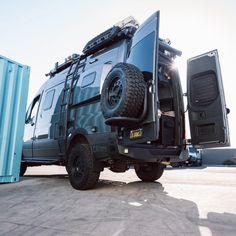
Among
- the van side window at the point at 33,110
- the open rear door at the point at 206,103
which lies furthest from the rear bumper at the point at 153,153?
the van side window at the point at 33,110

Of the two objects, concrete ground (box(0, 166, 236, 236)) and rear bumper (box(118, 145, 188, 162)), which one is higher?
rear bumper (box(118, 145, 188, 162))

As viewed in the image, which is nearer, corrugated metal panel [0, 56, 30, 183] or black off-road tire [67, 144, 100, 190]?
corrugated metal panel [0, 56, 30, 183]

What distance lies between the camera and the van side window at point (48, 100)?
6.16 metres

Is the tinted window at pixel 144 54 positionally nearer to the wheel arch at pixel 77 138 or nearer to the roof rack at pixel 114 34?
the roof rack at pixel 114 34

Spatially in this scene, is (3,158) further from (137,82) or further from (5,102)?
(137,82)

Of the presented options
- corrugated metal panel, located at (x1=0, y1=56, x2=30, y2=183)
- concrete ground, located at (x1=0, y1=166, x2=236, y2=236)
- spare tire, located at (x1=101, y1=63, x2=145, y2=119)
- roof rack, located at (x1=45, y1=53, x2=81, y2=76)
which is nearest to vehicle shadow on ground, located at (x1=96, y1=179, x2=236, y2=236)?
concrete ground, located at (x1=0, y1=166, x2=236, y2=236)

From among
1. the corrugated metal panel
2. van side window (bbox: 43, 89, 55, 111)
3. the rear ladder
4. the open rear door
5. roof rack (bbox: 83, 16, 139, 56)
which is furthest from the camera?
van side window (bbox: 43, 89, 55, 111)

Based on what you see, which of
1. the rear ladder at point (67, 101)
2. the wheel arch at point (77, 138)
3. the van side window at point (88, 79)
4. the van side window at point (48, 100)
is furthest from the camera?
the van side window at point (48, 100)

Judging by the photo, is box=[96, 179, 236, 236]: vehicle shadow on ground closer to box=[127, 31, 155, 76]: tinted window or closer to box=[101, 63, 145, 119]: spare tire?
box=[101, 63, 145, 119]: spare tire

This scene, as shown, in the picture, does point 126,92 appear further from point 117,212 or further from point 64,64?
point 64,64

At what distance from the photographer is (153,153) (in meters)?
4.23

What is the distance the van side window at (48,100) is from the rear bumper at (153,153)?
9.37 ft

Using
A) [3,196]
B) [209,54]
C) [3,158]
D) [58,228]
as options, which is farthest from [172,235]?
[209,54]

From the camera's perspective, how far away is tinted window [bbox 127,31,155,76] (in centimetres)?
383
